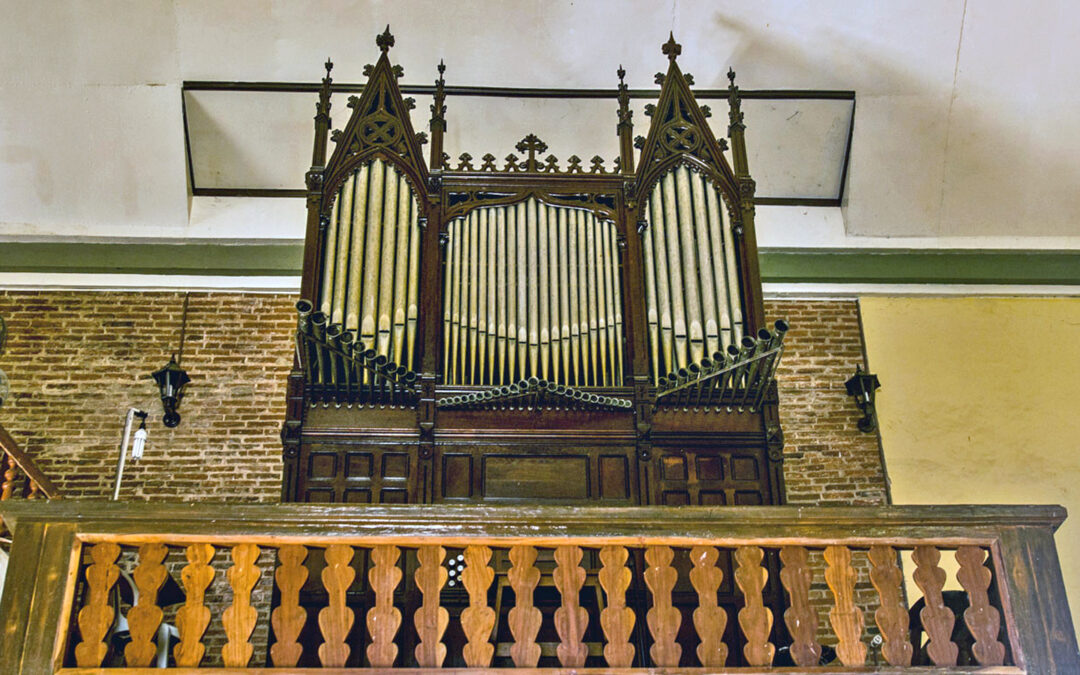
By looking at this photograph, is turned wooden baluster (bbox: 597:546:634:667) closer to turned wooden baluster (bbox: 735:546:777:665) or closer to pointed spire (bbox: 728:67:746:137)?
turned wooden baluster (bbox: 735:546:777:665)

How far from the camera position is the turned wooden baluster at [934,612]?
5180 mm

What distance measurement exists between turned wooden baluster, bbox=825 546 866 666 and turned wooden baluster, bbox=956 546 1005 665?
20.0 inches

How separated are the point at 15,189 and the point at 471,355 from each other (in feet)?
16.2

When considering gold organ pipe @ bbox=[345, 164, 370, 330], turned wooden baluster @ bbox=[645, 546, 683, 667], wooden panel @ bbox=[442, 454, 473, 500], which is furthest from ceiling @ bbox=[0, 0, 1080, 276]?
turned wooden baluster @ bbox=[645, 546, 683, 667]

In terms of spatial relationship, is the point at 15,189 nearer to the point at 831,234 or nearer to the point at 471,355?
the point at 471,355

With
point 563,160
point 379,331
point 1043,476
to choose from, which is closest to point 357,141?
point 379,331

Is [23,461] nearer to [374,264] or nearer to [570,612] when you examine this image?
[374,264]

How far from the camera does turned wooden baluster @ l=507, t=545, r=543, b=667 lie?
199 inches

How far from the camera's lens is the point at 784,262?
10312 mm

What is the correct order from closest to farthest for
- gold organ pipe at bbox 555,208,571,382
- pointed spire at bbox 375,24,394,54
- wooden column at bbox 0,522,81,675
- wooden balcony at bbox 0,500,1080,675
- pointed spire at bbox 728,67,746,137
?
1. wooden column at bbox 0,522,81,675
2. wooden balcony at bbox 0,500,1080,675
3. gold organ pipe at bbox 555,208,571,382
4. pointed spire at bbox 728,67,746,137
5. pointed spire at bbox 375,24,394,54

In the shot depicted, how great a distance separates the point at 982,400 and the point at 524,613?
6117 millimetres

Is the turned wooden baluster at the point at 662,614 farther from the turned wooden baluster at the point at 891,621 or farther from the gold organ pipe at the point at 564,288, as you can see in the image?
the gold organ pipe at the point at 564,288

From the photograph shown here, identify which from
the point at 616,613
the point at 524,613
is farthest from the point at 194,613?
the point at 616,613

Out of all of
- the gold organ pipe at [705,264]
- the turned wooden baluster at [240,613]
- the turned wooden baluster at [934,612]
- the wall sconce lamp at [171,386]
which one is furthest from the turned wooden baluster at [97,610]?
the wall sconce lamp at [171,386]
